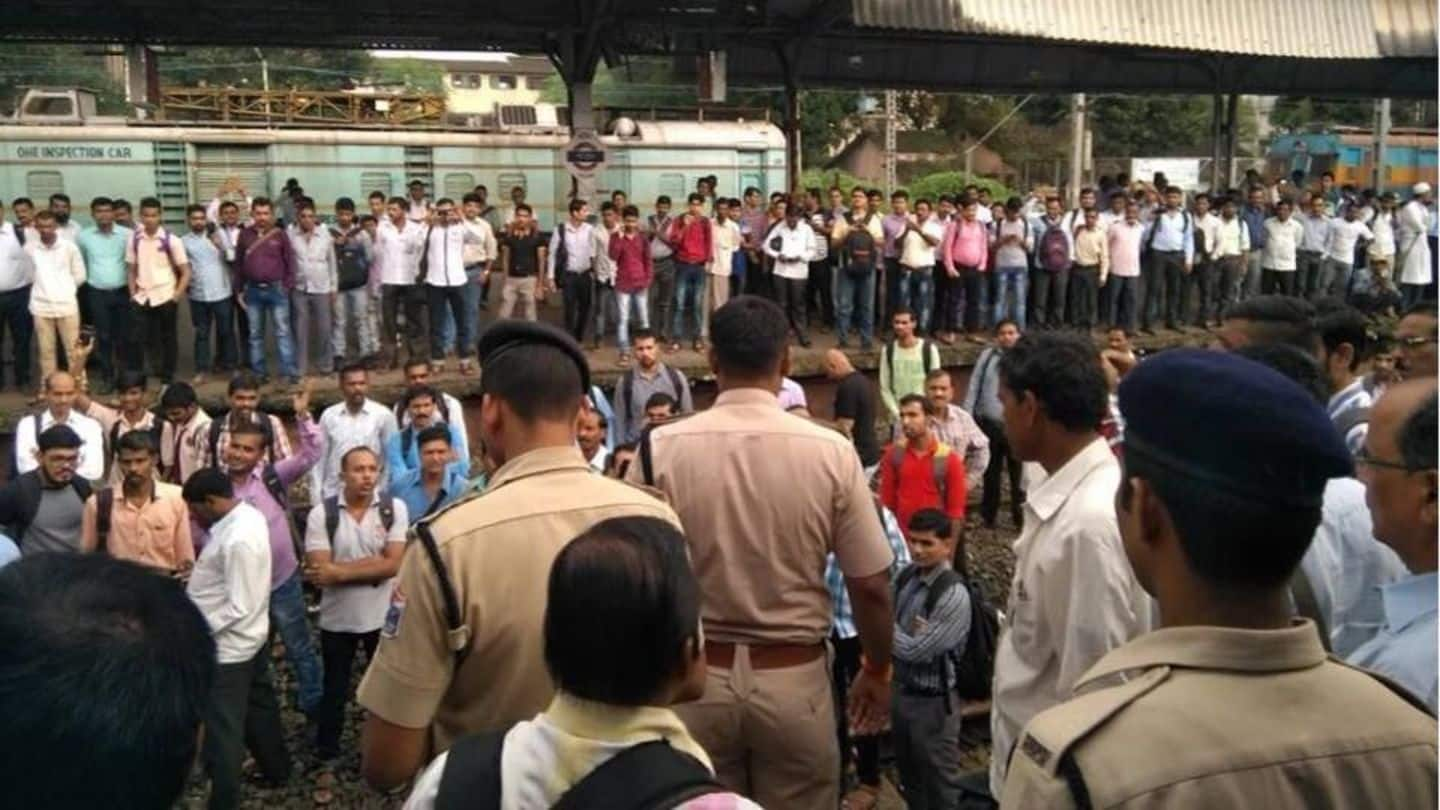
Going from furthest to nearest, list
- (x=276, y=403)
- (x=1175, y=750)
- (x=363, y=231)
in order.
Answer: (x=363, y=231)
(x=276, y=403)
(x=1175, y=750)

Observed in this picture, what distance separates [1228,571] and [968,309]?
1188 centimetres

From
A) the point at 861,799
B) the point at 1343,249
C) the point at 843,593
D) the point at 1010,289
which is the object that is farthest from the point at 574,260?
the point at 1343,249

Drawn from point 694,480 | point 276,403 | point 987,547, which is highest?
point 694,480

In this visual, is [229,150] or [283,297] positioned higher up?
[229,150]

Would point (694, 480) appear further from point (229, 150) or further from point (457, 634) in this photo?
point (229, 150)

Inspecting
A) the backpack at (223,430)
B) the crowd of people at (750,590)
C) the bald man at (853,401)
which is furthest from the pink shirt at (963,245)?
the backpack at (223,430)

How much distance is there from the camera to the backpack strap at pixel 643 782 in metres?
1.44

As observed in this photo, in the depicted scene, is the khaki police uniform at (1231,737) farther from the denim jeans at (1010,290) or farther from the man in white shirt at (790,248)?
the denim jeans at (1010,290)

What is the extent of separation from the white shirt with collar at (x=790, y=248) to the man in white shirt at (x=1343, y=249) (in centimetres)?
703

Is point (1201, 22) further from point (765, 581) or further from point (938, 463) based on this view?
point (765, 581)

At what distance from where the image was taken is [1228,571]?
1519 millimetres

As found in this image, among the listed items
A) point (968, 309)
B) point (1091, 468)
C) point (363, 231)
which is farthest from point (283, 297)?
point (1091, 468)

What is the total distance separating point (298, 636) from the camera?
5754 millimetres

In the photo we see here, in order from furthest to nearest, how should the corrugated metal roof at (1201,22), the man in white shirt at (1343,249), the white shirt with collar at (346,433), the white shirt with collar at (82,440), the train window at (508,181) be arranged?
the train window at (508,181), the man in white shirt at (1343,249), the corrugated metal roof at (1201,22), the white shirt with collar at (346,433), the white shirt with collar at (82,440)
